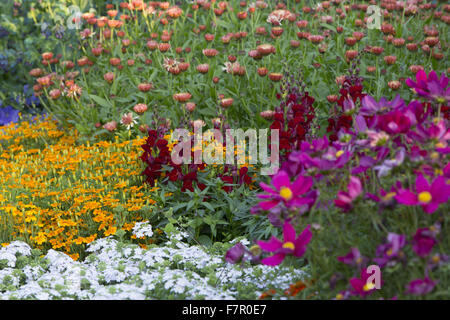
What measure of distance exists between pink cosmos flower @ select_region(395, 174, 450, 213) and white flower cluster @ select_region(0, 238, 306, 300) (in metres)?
0.71

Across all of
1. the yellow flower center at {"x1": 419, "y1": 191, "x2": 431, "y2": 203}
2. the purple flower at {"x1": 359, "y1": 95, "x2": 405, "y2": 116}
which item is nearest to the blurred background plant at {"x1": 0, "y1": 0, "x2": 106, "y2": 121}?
the purple flower at {"x1": 359, "y1": 95, "x2": 405, "y2": 116}

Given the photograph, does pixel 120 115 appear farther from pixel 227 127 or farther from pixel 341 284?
pixel 341 284

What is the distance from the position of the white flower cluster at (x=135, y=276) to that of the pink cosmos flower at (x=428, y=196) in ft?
2.33

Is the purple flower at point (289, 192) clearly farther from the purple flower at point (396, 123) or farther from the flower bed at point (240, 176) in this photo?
the purple flower at point (396, 123)

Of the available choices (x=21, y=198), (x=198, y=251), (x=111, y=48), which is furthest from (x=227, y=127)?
(x=111, y=48)

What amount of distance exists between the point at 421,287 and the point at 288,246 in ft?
1.43

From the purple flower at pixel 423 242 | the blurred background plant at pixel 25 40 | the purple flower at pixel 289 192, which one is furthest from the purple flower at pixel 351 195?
the blurred background plant at pixel 25 40

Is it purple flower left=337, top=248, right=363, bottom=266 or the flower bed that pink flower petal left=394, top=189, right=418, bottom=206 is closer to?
the flower bed

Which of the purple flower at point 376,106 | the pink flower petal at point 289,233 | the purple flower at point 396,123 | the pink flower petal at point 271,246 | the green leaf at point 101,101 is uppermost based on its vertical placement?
the green leaf at point 101,101

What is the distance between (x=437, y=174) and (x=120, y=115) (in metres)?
3.50

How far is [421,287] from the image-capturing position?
70.3 inches

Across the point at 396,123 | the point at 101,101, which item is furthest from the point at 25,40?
the point at 396,123

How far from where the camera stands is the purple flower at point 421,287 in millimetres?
1782

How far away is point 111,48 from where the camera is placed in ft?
17.7
